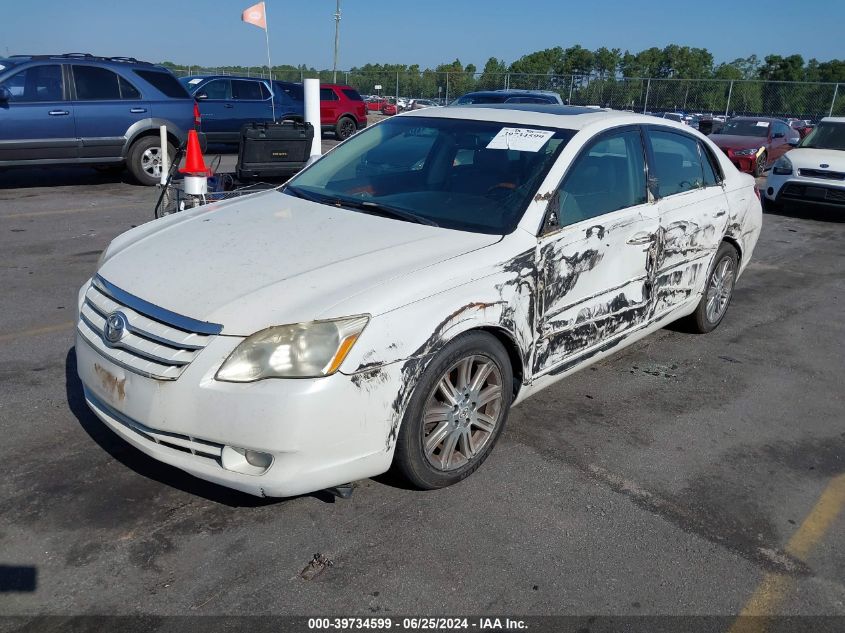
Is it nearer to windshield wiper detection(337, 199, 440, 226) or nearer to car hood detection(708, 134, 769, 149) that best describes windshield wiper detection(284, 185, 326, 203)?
windshield wiper detection(337, 199, 440, 226)

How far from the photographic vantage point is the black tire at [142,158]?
37.8 feet

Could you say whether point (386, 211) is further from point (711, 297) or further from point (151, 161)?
point (151, 161)

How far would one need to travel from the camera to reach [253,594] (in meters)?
2.71

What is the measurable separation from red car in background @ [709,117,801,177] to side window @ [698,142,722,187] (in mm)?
11492

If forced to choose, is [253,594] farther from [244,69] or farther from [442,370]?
[244,69]

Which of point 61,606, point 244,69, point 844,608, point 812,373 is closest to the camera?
point 61,606

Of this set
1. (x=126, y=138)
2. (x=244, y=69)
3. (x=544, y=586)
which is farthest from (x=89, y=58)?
(x=244, y=69)

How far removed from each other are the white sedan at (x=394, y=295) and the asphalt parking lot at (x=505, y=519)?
0.31m

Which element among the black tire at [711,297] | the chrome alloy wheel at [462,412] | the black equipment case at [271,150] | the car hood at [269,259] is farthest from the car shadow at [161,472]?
the black tire at [711,297]

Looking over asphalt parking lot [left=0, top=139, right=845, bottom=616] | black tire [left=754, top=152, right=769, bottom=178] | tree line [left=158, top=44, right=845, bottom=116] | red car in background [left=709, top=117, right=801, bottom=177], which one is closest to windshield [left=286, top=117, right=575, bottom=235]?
asphalt parking lot [left=0, top=139, right=845, bottom=616]

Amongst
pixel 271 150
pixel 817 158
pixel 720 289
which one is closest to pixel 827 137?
pixel 817 158

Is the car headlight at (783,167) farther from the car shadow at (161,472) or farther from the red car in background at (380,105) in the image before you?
the red car in background at (380,105)

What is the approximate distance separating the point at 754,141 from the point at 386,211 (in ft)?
50.0

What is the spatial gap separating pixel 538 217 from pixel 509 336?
2.06ft
